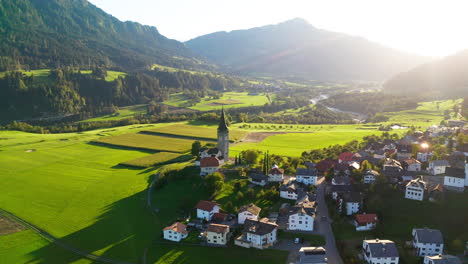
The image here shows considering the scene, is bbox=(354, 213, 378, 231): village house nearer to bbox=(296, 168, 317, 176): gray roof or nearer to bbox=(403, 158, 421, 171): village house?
bbox=(296, 168, 317, 176): gray roof

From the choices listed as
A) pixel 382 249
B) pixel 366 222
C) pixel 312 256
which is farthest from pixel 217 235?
pixel 366 222

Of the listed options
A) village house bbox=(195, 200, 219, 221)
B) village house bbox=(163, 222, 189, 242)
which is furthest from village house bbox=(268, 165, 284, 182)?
village house bbox=(163, 222, 189, 242)

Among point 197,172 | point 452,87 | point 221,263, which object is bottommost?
point 221,263

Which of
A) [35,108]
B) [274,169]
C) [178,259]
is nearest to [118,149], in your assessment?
[274,169]

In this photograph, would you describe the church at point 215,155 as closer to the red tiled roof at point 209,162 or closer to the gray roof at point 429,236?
the red tiled roof at point 209,162

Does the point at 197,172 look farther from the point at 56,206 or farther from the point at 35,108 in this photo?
the point at 35,108

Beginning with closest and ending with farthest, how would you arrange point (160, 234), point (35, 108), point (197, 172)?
1. point (160, 234)
2. point (197, 172)
3. point (35, 108)

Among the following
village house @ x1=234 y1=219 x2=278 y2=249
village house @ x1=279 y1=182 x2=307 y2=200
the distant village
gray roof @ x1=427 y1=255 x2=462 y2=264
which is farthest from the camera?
village house @ x1=279 y1=182 x2=307 y2=200
